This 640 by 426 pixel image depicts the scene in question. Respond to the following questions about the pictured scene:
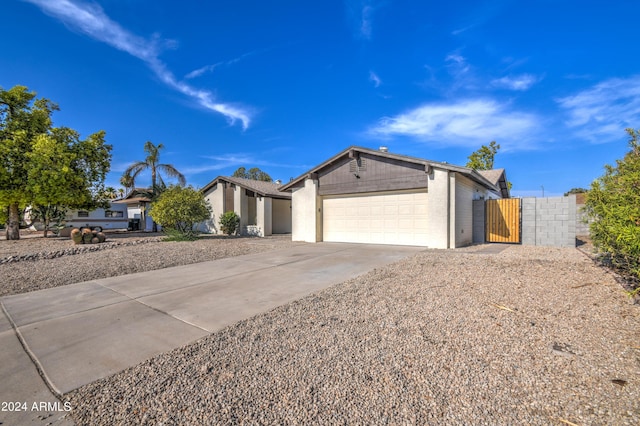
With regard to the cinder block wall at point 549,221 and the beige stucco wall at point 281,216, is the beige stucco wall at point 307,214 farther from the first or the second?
the cinder block wall at point 549,221

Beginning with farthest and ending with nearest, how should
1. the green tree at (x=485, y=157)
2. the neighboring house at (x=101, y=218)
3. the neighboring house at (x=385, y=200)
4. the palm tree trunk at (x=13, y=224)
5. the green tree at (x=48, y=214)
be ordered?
1. the green tree at (x=485, y=157)
2. the neighboring house at (x=101, y=218)
3. the green tree at (x=48, y=214)
4. the palm tree trunk at (x=13, y=224)
5. the neighboring house at (x=385, y=200)

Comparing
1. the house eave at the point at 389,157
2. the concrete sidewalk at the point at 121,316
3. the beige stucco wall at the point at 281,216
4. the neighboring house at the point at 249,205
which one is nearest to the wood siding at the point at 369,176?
the house eave at the point at 389,157

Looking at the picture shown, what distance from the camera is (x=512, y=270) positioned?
6.52m

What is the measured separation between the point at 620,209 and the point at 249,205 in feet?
59.9

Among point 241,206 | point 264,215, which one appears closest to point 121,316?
point 264,215

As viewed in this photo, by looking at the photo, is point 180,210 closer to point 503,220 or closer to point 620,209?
point 503,220

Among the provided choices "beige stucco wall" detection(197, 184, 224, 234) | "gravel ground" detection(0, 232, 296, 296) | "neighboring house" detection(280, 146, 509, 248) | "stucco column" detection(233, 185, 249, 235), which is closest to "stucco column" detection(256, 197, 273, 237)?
"stucco column" detection(233, 185, 249, 235)

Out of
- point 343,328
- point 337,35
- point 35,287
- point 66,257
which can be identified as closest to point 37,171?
point 66,257

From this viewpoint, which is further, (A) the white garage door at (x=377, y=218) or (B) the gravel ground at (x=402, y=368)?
(A) the white garage door at (x=377, y=218)

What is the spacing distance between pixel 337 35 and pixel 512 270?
1188 centimetres

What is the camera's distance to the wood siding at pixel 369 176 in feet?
37.7

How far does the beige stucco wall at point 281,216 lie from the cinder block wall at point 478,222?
12510mm

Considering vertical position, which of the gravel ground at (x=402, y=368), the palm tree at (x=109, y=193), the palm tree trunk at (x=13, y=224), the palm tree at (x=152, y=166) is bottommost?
the gravel ground at (x=402, y=368)

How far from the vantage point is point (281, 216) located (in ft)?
68.8
